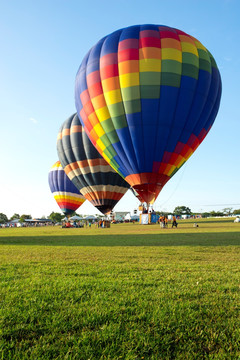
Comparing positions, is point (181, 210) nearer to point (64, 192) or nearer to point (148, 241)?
point (64, 192)

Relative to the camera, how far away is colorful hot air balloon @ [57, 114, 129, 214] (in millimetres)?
32750

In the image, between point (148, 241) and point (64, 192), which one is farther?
point (64, 192)

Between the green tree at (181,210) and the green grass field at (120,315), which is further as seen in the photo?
the green tree at (181,210)

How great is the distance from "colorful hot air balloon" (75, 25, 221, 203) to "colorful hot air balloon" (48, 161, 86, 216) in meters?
26.7

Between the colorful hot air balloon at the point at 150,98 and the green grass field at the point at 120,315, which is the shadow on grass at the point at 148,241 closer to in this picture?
the green grass field at the point at 120,315

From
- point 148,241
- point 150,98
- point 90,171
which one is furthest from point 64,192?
point 148,241

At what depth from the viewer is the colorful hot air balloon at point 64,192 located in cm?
4820

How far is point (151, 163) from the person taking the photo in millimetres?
21328

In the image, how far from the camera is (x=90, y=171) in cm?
3303

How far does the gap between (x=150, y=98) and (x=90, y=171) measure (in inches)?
602

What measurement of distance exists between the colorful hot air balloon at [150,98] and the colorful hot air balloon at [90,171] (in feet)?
31.6

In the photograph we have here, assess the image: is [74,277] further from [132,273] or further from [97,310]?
A: [97,310]

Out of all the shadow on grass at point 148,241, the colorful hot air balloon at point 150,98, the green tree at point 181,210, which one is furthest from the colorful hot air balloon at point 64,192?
the green tree at point 181,210

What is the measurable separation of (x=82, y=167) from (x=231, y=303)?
31.3 meters
